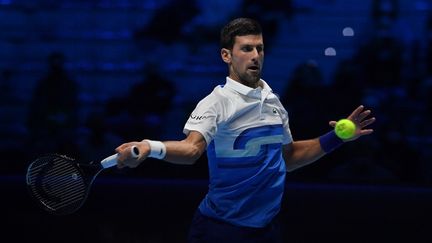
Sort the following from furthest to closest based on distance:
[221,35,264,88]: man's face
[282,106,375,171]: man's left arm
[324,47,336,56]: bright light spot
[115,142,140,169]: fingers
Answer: [324,47,336,56]: bright light spot < [282,106,375,171]: man's left arm < [221,35,264,88]: man's face < [115,142,140,169]: fingers

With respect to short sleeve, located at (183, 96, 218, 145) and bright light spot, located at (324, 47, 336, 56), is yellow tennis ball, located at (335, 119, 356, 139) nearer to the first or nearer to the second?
short sleeve, located at (183, 96, 218, 145)

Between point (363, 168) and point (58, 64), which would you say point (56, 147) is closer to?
point (58, 64)

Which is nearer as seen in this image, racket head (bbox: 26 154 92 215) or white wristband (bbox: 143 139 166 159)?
white wristband (bbox: 143 139 166 159)

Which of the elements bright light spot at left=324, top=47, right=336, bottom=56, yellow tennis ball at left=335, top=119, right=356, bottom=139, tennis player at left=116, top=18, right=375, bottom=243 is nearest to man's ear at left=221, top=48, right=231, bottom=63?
tennis player at left=116, top=18, right=375, bottom=243

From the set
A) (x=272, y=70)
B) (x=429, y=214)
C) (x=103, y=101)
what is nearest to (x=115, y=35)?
(x=103, y=101)

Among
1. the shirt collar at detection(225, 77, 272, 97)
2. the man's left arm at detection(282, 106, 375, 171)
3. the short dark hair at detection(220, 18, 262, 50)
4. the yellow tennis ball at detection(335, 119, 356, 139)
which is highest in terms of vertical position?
the short dark hair at detection(220, 18, 262, 50)

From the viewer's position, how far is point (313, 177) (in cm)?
622

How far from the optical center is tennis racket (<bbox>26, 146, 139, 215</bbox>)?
417cm

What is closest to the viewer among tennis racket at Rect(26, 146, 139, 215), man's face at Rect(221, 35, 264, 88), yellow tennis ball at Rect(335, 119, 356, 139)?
tennis racket at Rect(26, 146, 139, 215)

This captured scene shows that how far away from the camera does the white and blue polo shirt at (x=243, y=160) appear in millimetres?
4227

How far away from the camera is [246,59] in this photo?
427cm

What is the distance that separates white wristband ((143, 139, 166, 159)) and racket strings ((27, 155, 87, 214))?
52 cm

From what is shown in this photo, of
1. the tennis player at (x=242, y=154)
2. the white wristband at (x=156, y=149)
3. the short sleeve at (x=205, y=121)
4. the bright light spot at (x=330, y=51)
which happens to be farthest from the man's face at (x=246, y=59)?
the bright light spot at (x=330, y=51)

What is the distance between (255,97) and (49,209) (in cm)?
109
